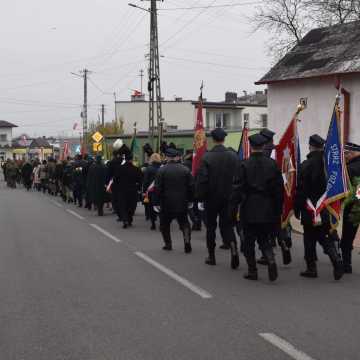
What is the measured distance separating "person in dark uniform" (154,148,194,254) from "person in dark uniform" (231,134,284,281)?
3158mm

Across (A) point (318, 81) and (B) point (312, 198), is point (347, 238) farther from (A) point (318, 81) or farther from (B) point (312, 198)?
(A) point (318, 81)

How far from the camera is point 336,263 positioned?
32.0 feet

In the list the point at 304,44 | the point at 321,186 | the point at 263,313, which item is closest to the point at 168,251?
the point at 321,186

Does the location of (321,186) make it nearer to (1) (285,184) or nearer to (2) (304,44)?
(1) (285,184)

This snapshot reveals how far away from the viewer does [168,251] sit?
43.1ft

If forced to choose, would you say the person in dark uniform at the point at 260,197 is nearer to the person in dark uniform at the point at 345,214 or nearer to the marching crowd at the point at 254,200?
the marching crowd at the point at 254,200

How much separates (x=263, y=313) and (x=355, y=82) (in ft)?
63.5

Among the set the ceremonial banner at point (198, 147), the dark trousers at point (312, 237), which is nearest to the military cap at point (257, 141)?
the dark trousers at point (312, 237)

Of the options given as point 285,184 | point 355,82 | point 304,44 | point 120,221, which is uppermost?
point 304,44

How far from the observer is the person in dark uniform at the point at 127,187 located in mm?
18016

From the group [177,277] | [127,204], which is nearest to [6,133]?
[127,204]

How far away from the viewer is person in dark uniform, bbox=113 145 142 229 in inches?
709

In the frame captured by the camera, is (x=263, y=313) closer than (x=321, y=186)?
Yes

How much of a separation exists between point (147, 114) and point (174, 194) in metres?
82.7
